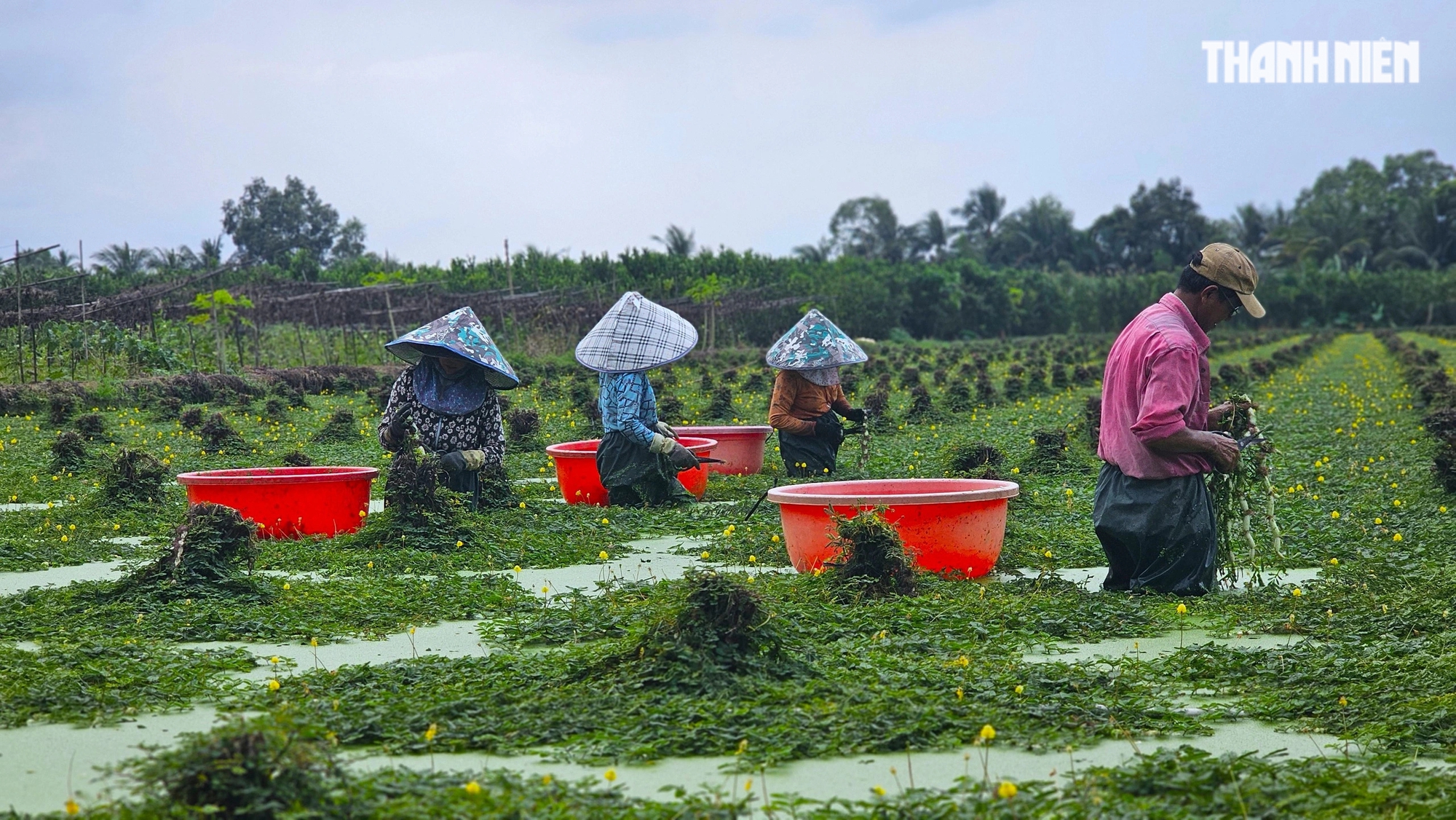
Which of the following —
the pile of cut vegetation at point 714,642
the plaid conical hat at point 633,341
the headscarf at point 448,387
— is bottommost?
the pile of cut vegetation at point 714,642

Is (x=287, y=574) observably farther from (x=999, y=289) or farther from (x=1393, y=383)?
(x=999, y=289)

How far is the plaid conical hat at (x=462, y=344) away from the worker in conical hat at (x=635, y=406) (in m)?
0.69

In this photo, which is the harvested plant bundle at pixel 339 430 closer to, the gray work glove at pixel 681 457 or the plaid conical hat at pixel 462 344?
the plaid conical hat at pixel 462 344

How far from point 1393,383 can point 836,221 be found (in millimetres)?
62005

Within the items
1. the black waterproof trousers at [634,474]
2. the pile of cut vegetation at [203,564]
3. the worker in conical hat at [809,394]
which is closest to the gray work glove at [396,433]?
the black waterproof trousers at [634,474]

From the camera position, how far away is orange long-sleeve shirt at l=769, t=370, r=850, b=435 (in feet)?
35.6

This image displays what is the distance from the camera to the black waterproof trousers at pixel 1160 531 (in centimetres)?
589

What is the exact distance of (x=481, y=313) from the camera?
33.9 meters

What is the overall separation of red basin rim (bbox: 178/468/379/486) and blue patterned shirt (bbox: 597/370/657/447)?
5.58 ft

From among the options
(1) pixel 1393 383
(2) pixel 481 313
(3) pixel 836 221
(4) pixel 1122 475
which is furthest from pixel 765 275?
(4) pixel 1122 475

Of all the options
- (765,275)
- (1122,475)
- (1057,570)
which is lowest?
(1057,570)

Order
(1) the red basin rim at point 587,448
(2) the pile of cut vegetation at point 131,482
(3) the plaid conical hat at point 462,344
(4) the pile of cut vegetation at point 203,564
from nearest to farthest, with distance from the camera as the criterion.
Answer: (4) the pile of cut vegetation at point 203,564
(3) the plaid conical hat at point 462,344
(2) the pile of cut vegetation at point 131,482
(1) the red basin rim at point 587,448

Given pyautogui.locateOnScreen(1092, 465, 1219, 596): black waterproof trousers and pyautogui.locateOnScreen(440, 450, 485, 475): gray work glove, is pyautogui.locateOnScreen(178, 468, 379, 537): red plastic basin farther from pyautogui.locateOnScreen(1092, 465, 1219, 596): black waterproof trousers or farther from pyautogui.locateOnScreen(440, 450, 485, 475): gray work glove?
pyautogui.locateOnScreen(1092, 465, 1219, 596): black waterproof trousers

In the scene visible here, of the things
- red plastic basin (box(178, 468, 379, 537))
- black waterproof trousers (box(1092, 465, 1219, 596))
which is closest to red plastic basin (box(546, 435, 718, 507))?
red plastic basin (box(178, 468, 379, 537))
